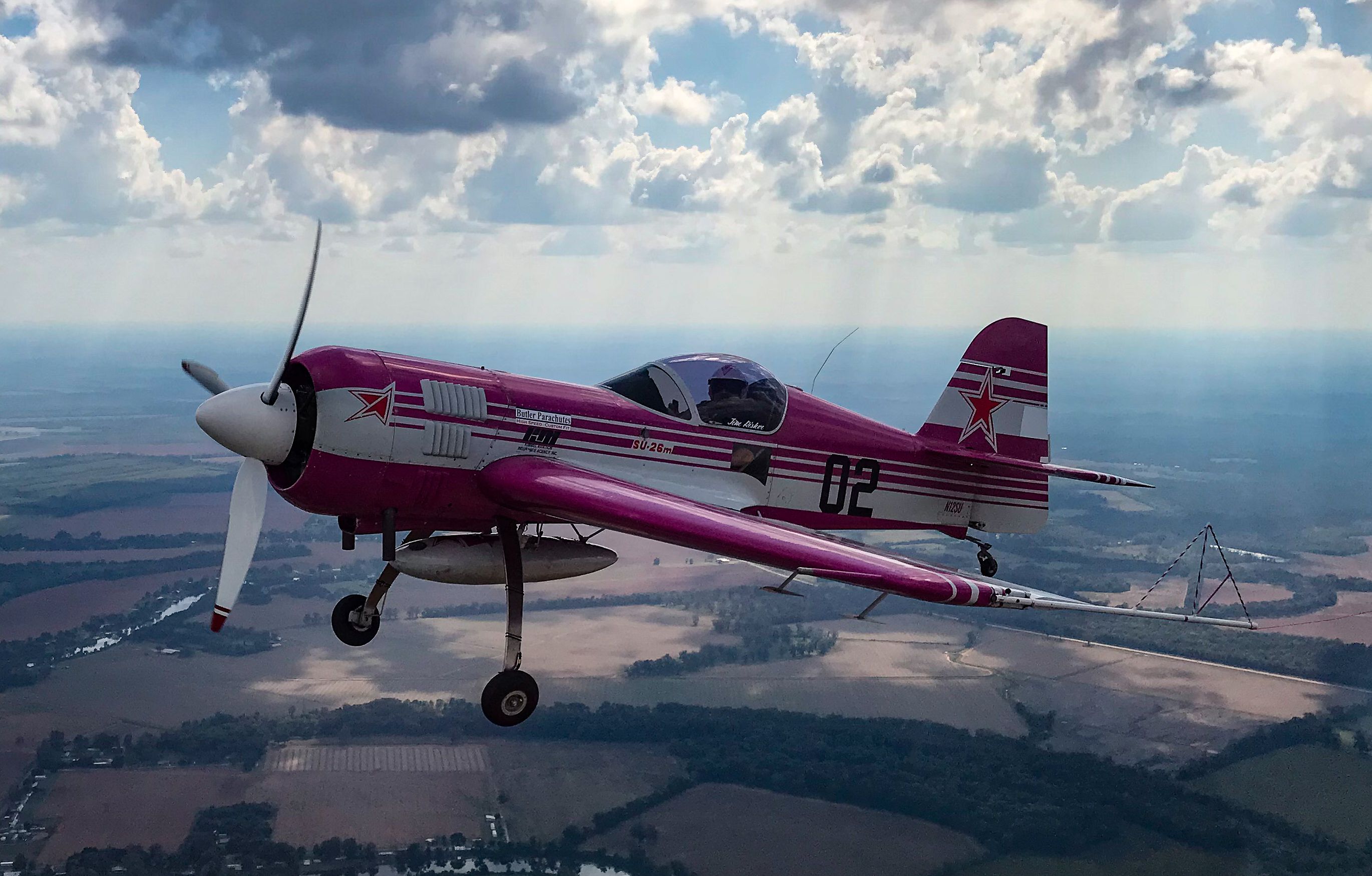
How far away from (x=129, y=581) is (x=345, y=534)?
344 feet

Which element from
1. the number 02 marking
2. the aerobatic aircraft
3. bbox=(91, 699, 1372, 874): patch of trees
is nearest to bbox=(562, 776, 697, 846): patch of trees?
bbox=(91, 699, 1372, 874): patch of trees

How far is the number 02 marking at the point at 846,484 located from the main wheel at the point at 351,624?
6765 millimetres

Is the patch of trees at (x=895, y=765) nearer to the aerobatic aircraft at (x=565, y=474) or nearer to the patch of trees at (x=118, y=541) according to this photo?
the patch of trees at (x=118, y=541)

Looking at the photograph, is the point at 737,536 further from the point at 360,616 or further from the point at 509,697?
the point at 360,616

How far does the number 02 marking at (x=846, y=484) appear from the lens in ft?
54.0

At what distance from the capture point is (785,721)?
7488 centimetres

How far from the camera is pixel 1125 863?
5975 centimetres

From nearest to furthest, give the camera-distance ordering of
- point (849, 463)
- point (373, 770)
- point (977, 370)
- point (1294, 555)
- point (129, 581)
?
1. point (849, 463)
2. point (977, 370)
3. point (373, 770)
4. point (129, 581)
5. point (1294, 555)

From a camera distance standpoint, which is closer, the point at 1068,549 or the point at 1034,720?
the point at 1034,720

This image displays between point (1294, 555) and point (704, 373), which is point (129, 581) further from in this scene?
point (1294, 555)

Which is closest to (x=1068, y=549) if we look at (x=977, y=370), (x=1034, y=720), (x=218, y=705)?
(x=1034, y=720)

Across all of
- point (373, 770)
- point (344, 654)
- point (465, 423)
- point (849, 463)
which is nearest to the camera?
point (465, 423)

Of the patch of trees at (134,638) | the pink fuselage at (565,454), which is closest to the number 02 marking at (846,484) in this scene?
the pink fuselage at (565,454)

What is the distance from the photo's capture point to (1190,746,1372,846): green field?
64.9 meters
